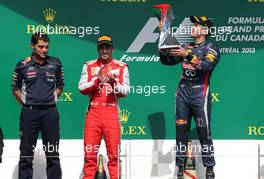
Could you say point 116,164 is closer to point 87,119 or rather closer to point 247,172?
point 87,119

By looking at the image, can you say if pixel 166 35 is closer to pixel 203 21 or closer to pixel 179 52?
pixel 179 52

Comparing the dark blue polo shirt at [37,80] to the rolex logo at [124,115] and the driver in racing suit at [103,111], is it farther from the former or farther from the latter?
the rolex logo at [124,115]

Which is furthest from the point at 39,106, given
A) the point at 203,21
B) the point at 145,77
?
the point at 203,21

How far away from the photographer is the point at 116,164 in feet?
21.8

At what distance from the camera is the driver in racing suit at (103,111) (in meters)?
6.61

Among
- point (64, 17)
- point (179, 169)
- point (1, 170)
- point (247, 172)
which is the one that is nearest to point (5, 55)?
point (64, 17)

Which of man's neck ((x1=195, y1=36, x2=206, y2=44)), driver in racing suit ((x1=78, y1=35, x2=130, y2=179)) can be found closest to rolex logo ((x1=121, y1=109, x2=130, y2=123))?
driver in racing suit ((x1=78, y1=35, x2=130, y2=179))

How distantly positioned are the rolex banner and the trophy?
0.60 metres

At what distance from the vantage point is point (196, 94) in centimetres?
683

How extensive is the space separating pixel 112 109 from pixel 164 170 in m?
1.21

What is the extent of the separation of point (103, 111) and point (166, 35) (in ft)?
3.30

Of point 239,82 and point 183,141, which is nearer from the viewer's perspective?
point 183,141

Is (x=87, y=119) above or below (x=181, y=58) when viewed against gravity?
below

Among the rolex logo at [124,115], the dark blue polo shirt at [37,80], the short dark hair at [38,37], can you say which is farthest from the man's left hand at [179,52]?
the short dark hair at [38,37]
